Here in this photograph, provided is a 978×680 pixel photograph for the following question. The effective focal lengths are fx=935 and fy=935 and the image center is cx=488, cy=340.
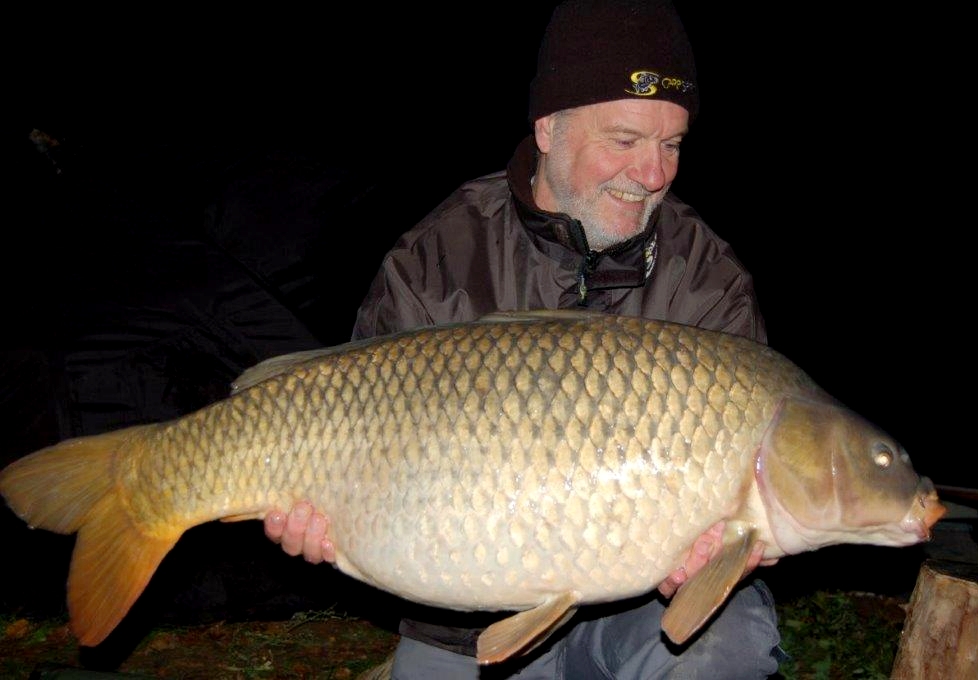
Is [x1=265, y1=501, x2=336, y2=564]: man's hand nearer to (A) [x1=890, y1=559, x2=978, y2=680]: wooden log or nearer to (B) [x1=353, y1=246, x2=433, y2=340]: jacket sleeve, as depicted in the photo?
(B) [x1=353, y1=246, x2=433, y2=340]: jacket sleeve

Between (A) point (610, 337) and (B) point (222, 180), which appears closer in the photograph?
(A) point (610, 337)

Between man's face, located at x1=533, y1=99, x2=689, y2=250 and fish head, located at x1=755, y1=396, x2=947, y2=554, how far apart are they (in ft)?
2.19

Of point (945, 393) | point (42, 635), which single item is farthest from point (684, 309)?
point (945, 393)

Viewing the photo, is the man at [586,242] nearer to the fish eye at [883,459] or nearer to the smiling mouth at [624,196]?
the smiling mouth at [624,196]

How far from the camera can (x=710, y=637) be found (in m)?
1.81

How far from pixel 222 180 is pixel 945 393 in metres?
5.95

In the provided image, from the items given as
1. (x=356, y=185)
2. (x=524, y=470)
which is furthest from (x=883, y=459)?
(x=356, y=185)

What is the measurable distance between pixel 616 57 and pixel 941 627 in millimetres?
1395

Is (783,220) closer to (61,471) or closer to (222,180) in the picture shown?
(222,180)

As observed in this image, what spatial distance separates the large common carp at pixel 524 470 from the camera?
1465 millimetres

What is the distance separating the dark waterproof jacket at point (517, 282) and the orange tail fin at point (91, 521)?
2.15 feet

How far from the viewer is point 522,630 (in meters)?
1.52

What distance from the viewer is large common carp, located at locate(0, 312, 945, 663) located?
57.7 inches

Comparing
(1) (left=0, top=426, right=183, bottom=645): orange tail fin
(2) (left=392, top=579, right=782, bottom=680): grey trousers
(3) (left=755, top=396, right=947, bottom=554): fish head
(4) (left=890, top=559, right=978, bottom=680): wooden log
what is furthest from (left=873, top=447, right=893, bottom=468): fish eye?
(1) (left=0, top=426, right=183, bottom=645): orange tail fin
